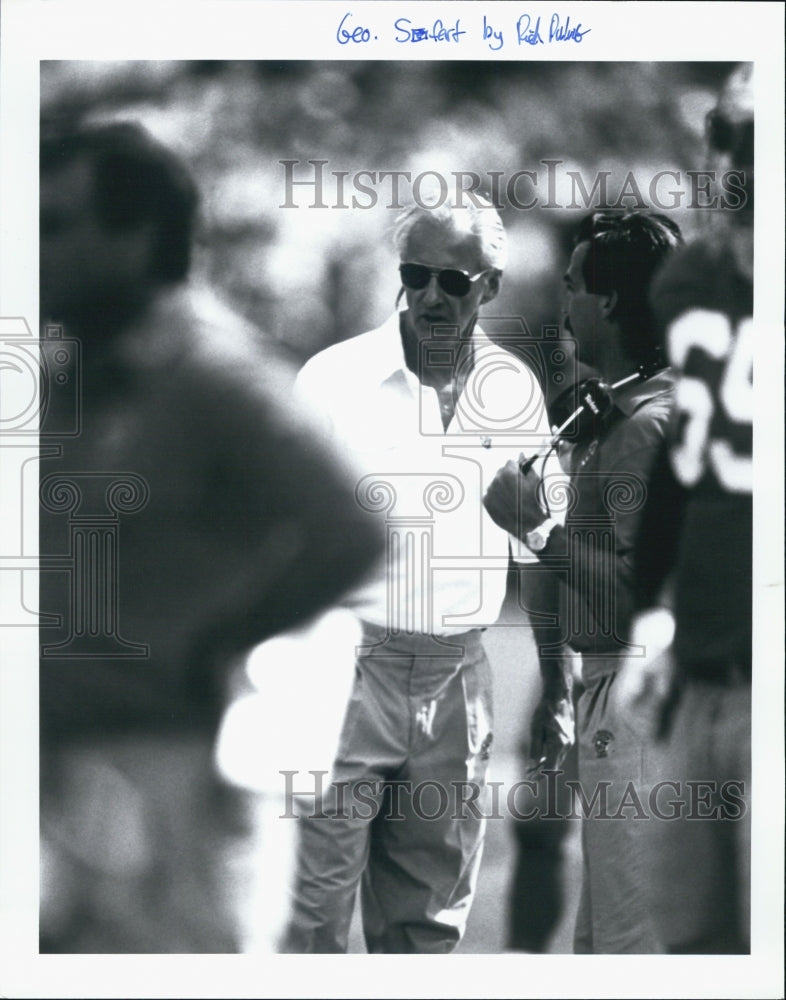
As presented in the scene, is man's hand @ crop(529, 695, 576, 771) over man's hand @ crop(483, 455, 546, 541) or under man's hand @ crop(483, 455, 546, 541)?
under

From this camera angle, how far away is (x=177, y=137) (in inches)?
135

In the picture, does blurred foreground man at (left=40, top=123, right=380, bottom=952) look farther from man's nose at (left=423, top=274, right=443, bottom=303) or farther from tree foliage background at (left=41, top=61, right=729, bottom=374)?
man's nose at (left=423, top=274, right=443, bottom=303)

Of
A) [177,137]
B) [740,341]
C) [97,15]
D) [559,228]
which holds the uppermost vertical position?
[97,15]

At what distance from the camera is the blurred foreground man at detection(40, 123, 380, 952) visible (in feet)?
11.2

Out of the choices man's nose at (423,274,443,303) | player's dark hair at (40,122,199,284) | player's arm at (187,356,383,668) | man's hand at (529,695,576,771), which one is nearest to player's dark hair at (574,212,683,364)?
man's nose at (423,274,443,303)

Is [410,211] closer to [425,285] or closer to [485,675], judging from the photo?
[425,285]

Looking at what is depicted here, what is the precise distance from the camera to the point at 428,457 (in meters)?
3.43

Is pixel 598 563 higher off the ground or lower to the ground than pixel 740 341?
lower

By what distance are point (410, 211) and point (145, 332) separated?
69cm

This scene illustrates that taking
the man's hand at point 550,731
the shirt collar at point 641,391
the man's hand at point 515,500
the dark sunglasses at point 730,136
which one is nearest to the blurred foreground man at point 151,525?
the man's hand at point 515,500

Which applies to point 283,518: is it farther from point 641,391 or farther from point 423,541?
point 641,391

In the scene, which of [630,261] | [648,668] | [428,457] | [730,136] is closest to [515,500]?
[428,457]

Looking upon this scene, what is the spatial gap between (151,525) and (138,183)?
82 centimetres

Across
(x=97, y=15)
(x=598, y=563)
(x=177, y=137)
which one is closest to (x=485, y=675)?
(x=598, y=563)
